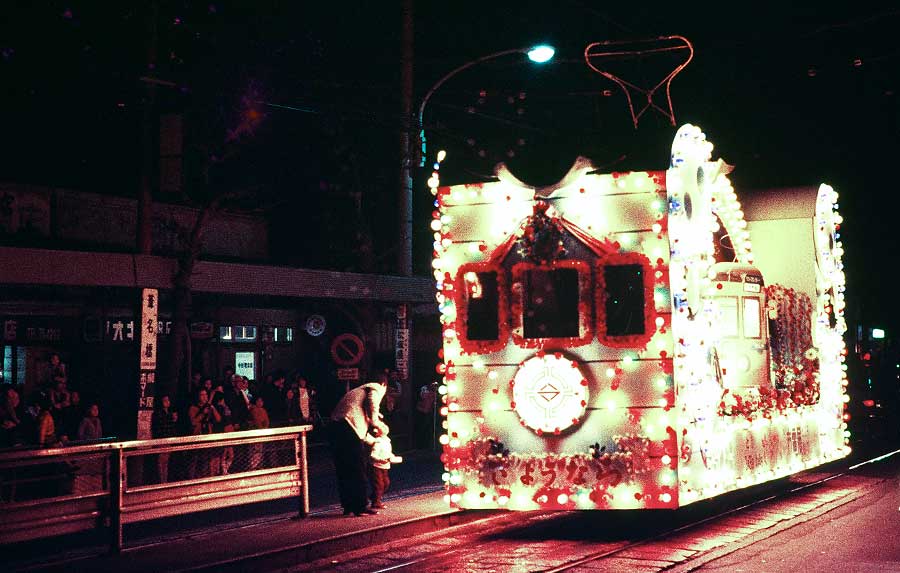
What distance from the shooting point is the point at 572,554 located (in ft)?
35.6

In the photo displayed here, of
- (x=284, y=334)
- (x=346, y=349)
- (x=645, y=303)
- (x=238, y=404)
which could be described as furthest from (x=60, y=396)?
(x=284, y=334)

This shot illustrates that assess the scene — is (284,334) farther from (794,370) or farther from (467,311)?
(467,311)

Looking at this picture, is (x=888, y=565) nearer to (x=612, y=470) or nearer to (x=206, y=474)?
(x=612, y=470)

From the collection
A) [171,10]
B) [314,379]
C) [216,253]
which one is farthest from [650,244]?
[314,379]

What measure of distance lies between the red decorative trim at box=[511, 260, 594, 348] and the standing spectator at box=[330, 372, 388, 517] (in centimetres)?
225

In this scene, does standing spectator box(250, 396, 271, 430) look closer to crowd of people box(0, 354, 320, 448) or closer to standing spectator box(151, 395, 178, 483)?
crowd of people box(0, 354, 320, 448)

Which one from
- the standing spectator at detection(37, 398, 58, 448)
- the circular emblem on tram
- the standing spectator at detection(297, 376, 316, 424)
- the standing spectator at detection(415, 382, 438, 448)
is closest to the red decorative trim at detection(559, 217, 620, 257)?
the circular emblem on tram

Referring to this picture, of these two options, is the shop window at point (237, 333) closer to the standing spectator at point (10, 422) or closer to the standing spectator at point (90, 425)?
the standing spectator at point (90, 425)

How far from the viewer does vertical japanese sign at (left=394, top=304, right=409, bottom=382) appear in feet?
71.1

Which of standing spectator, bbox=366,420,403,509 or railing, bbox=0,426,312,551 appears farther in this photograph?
standing spectator, bbox=366,420,403,509

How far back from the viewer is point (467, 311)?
11797 mm

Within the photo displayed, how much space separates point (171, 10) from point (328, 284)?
5.78 metres

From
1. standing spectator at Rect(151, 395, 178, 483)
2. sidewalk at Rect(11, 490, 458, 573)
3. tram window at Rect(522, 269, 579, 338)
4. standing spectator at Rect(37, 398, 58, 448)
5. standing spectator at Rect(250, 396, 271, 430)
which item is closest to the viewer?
sidewalk at Rect(11, 490, 458, 573)

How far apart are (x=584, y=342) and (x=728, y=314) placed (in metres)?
5.63
